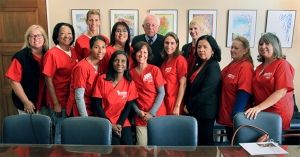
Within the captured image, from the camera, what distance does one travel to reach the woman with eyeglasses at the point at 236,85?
2221 mm

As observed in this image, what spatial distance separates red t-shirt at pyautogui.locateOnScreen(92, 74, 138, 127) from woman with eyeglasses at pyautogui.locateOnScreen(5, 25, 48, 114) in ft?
2.41

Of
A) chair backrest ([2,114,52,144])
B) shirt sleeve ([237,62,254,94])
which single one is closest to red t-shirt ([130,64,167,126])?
shirt sleeve ([237,62,254,94])

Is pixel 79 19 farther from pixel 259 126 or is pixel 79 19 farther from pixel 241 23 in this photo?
pixel 259 126

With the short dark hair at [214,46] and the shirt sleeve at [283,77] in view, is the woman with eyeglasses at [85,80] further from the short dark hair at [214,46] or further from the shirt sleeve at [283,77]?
the shirt sleeve at [283,77]

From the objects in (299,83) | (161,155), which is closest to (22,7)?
(161,155)

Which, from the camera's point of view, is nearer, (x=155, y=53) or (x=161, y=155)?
(x=161, y=155)

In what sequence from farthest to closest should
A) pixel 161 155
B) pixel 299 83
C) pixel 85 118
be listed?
pixel 299 83, pixel 85 118, pixel 161 155

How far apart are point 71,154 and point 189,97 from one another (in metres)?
1.33

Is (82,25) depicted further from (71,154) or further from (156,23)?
(71,154)

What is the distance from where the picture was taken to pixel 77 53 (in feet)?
8.65

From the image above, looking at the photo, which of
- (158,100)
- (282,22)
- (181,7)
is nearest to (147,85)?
(158,100)

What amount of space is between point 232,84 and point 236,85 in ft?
0.13

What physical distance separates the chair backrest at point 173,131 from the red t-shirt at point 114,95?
1.47ft

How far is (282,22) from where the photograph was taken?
3.73m
